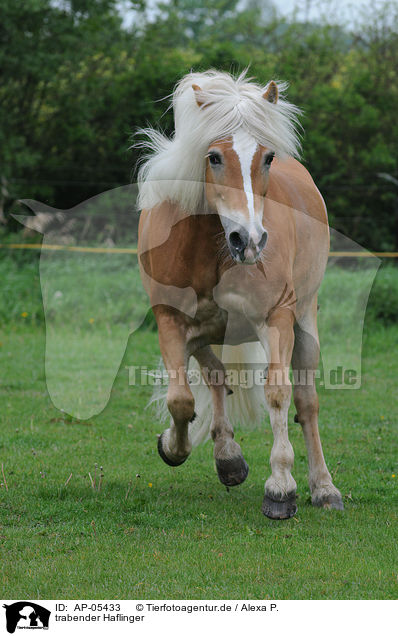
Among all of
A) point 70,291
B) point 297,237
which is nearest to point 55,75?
point 70,291

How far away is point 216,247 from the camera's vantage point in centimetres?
451

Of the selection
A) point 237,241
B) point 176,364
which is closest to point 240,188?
point 237,241

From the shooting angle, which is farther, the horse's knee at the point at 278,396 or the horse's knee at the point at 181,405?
the horse's knee at the point at 181,405

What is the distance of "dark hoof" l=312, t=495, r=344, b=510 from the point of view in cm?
490

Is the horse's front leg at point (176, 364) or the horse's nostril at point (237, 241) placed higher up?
the horse's nostril at point (237, 241)

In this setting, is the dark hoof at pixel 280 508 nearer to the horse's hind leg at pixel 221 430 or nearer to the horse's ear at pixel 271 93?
the horse's hind leg at pixel 221 430

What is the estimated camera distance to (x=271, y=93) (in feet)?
14.3

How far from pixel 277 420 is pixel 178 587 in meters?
1.20

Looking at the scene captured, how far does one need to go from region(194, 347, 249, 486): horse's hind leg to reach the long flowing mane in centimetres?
136

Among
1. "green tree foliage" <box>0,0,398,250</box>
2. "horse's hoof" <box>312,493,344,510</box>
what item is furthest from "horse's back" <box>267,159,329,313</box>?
"green tree foliage" <box>0,0,398,250</box>

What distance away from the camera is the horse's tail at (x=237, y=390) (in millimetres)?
5551
